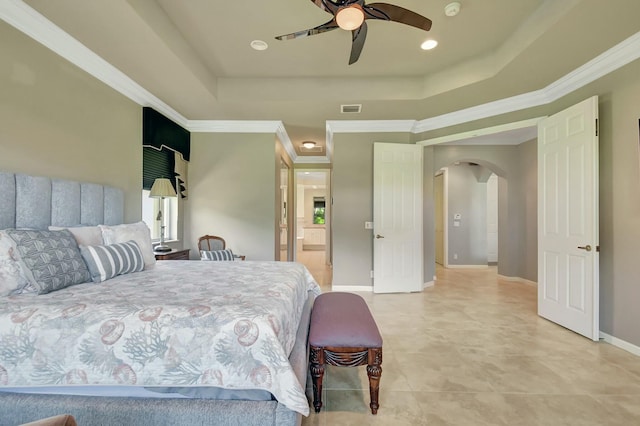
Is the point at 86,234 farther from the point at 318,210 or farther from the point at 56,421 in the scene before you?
the point at 318,210

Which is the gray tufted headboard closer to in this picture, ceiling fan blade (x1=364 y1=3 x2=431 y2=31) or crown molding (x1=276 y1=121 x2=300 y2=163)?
crown molding (x1=276 y1=121 x2=300 y2=163)

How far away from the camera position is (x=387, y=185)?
13.8 feet

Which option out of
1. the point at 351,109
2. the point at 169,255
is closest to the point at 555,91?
the point at 351,109

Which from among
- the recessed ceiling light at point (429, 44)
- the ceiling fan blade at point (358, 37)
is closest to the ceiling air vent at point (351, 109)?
the recessed ceiling light at point (429, 44)

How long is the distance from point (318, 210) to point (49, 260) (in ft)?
33.5

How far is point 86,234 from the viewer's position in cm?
211

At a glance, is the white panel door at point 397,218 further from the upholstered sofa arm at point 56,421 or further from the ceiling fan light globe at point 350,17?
the upholstered sofa arm at point 56,421

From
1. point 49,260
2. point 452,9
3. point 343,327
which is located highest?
point 452,9

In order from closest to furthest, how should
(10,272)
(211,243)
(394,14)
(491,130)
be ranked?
(10,272) → (394,14) → (491,130) → (211,243)

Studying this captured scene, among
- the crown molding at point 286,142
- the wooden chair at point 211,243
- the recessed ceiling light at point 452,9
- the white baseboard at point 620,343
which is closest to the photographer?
the recessed ceiling light at point 452,9

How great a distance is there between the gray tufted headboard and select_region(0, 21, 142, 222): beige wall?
140 mm

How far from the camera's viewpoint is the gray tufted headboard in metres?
1.84

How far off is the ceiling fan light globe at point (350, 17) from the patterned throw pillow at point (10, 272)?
7.69 feet

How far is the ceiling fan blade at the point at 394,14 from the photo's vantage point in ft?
5.88
